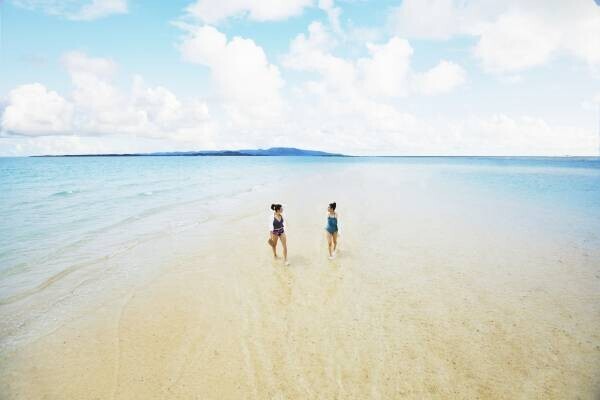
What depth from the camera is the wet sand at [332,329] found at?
5.29 m

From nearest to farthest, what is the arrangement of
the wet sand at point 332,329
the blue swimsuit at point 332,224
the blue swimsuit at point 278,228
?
the wet sand at point 332,329 < the blue swimsuit at point 278,228 < the blue swimsuit at point 332,224

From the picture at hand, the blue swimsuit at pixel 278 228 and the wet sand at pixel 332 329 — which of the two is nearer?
the wet sand at pixel 332 329

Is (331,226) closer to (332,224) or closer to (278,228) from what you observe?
(332,224)

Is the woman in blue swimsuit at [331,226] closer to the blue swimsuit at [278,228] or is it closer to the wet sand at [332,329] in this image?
the wet sand at [332,329]

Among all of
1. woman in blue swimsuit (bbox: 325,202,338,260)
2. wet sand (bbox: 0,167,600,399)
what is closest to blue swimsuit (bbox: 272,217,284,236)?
wet sand (bbox: 0,167,600,399)

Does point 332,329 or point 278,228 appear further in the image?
point 278,228

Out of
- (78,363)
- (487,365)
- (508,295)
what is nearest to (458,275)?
(508,295)

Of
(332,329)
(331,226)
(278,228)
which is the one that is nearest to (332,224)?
(331,226)

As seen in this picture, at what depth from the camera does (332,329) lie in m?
6.73

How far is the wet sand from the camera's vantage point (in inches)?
208

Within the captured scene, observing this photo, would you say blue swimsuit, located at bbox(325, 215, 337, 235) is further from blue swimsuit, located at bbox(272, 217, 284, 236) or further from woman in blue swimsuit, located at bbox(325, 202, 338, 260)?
blue swimsuit, located at bbox(272, 217, 284, 236)

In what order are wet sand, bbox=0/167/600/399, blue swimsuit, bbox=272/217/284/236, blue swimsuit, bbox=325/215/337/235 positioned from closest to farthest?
1. wet sand, bbox=0/167/600/399
2. blue swimsuit, bbox=272/217/284/236
3. blue swimsuit, bbox=325/215/337/235

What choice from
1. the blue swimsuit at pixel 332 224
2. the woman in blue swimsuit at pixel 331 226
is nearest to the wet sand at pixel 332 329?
the woman in blue swimsuit at pixel 331 226

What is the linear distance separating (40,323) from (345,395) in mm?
7060
